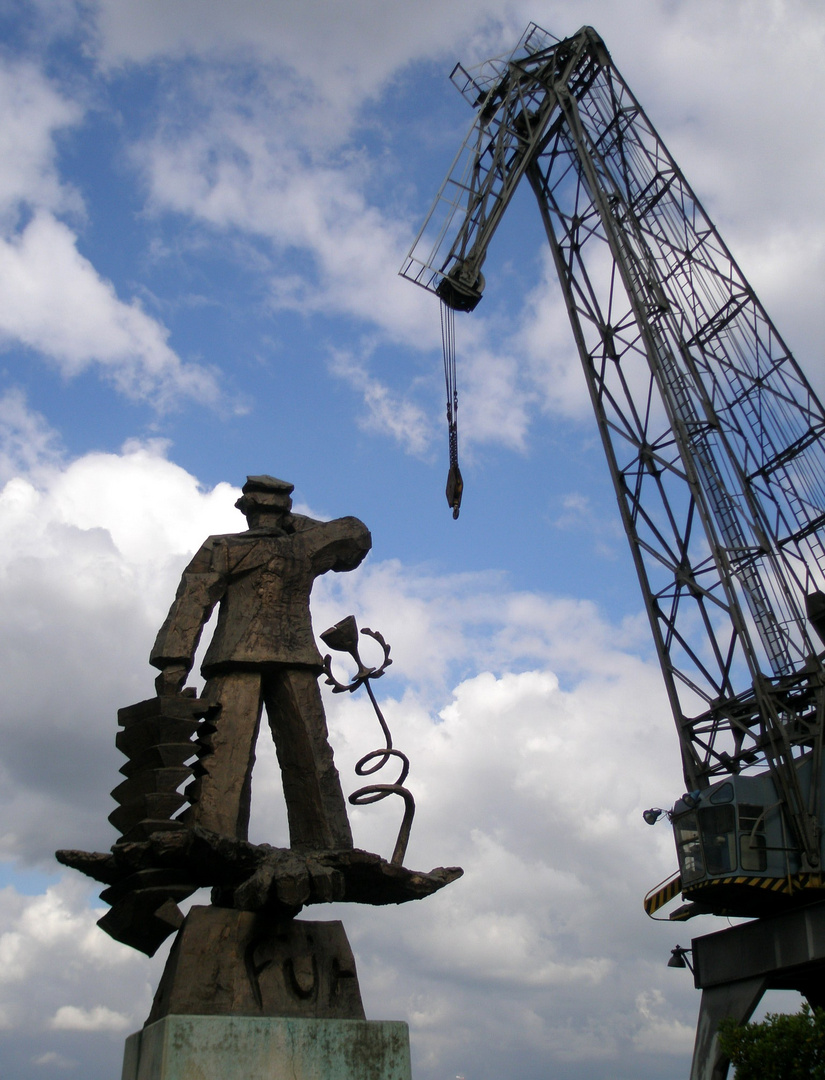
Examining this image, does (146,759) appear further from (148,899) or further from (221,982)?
(221,982)

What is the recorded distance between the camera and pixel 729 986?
70.4ft

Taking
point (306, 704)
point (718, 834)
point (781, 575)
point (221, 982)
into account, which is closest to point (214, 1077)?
point (221, 982)

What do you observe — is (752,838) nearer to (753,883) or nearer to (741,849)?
(741,849)

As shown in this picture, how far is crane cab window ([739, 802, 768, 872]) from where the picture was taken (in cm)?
1914

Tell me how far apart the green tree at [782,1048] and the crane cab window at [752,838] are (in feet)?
26.2

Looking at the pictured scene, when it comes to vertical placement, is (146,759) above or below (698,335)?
below

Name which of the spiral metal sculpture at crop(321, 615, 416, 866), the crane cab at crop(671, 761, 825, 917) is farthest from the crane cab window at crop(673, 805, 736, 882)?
the spiral metal sculpture at crop(321, 615, 416, 866)

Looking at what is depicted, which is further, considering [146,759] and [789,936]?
[789,936]

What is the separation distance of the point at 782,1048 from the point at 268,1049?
7.83m

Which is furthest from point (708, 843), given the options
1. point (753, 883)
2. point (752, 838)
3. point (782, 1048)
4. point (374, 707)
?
point (374, 707)

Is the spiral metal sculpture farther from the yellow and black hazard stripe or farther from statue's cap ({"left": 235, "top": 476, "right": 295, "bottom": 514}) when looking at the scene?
the yellow and black hazard stripe

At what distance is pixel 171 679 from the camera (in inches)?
263

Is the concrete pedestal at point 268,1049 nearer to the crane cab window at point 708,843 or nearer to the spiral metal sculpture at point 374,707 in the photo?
the spiral metal sculpture at point 374,707

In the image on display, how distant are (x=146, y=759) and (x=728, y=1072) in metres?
18.5
